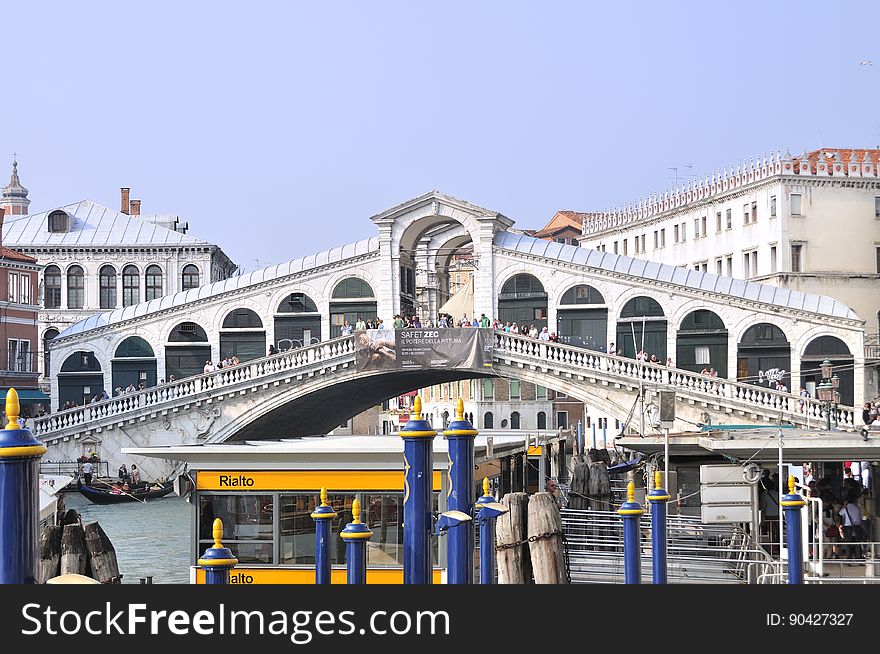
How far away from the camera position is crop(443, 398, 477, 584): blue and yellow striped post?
24.3ft

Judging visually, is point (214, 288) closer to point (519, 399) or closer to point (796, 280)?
point (796, 280)

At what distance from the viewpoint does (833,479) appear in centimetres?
1202

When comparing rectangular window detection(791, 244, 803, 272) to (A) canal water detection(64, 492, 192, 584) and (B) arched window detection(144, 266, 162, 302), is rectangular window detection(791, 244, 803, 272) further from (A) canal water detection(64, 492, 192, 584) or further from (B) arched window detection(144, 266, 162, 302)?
(B) arched window detection(144, 266, 162, 302)

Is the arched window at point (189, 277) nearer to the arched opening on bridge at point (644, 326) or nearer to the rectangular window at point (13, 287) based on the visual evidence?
the rectangular window at point (13, 287)

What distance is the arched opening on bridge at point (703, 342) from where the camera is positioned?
107ft

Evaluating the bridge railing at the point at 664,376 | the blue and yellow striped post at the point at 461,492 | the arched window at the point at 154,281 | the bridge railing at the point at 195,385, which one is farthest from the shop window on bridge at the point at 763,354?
the blue and yellow striped post at the point at 461,492

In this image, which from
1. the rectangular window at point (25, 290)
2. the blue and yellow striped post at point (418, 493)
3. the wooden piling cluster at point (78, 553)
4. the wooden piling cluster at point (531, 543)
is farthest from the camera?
the rectangular window at point (25, 290)

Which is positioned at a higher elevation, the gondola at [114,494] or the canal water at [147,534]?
the gondola at [114,494]

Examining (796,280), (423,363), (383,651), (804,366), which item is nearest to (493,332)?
(423,363)

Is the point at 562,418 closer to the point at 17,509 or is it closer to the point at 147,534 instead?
the point at 147,534

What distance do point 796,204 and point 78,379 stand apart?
17828 millimetres

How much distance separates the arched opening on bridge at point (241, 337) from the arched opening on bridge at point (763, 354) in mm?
10857

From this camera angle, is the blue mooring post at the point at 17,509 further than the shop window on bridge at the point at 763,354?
No

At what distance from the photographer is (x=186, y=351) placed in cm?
3534
